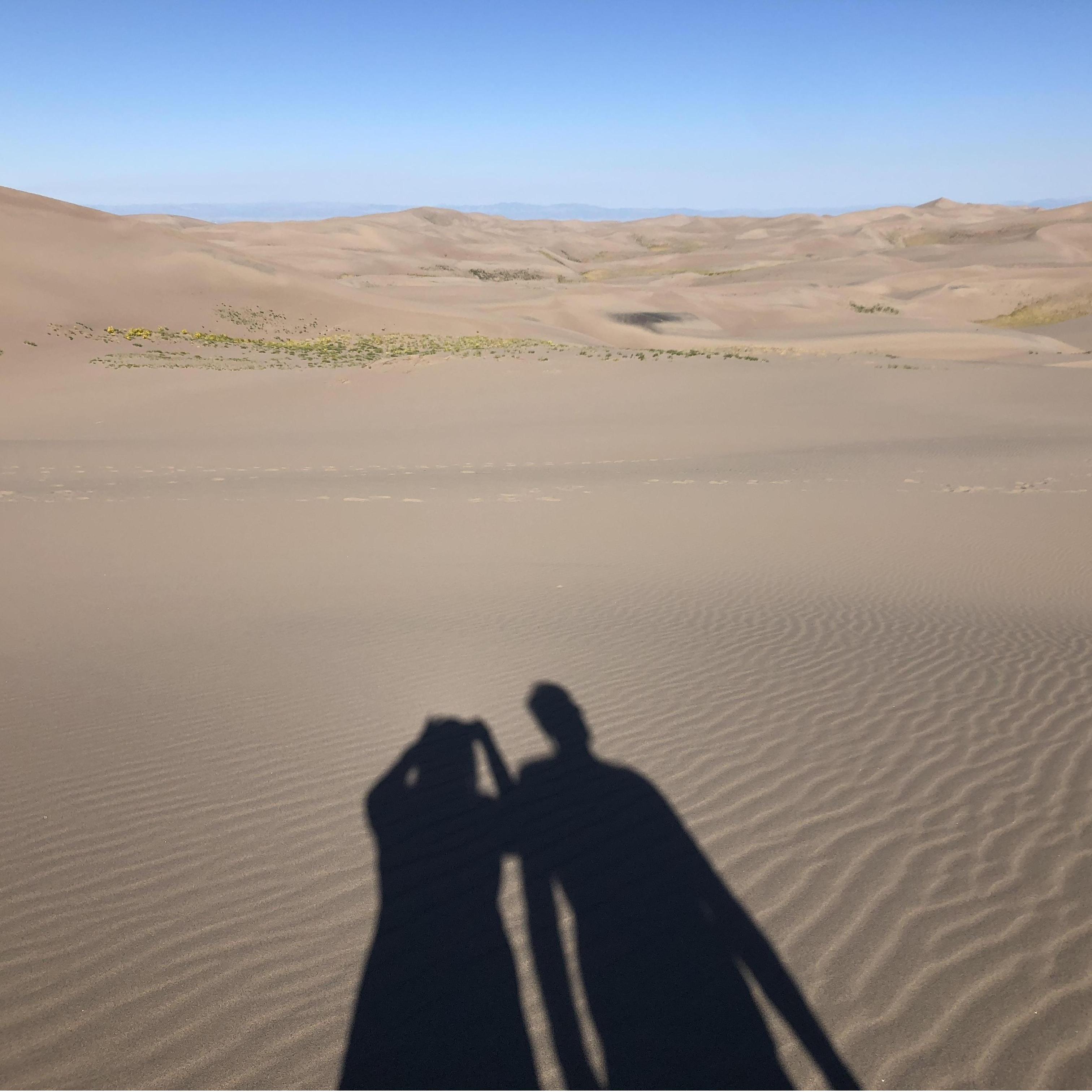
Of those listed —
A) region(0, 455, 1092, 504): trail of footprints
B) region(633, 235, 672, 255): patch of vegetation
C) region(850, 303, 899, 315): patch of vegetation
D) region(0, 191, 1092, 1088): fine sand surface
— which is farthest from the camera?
region(633, 235, 672, 255): patch of vegetation

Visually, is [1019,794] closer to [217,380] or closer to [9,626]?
[9,626]

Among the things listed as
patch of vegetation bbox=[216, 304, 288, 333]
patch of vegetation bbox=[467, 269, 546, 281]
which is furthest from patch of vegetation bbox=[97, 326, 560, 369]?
patch of vegetation bbox=[467, 269, 546, 281]

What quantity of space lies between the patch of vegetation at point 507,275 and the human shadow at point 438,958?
226 ft

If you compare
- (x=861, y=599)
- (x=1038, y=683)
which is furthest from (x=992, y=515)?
(x=1038, y=683)

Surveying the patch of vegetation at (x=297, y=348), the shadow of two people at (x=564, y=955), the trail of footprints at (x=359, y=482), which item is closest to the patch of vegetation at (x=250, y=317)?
the patch of vegetation at (x=297, y=348)

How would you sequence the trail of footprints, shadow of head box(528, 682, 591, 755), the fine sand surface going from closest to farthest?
the fine sand surface
shadow of head box(528, 682, 591, 755)
the trail of footprints

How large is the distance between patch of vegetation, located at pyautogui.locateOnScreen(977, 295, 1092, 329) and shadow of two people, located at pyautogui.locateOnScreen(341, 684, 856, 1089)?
5195 centimetres

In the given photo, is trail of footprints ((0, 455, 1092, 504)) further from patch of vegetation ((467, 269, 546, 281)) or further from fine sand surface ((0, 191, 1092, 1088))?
patch of vegetation ((467, 269, 546, 281))

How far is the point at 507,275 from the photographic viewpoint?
239 feet

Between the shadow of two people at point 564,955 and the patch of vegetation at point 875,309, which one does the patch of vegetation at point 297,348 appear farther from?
the patch of vegetation at point 875,309

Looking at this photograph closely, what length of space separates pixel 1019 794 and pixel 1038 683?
1.90 metres

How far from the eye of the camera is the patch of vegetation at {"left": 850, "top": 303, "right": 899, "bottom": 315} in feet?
158

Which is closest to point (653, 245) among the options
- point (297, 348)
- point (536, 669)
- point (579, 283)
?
point (579, 283)

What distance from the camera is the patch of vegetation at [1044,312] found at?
47.2 m
